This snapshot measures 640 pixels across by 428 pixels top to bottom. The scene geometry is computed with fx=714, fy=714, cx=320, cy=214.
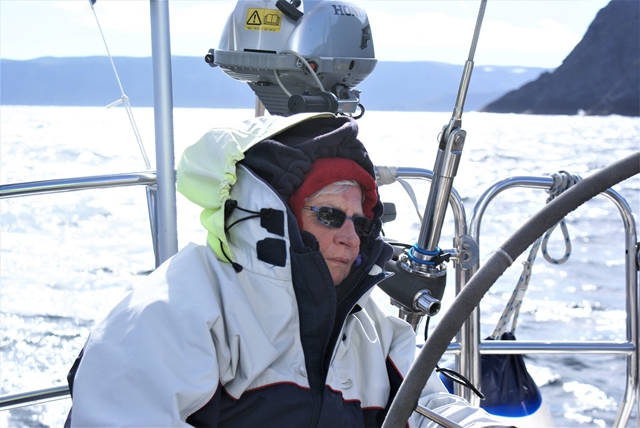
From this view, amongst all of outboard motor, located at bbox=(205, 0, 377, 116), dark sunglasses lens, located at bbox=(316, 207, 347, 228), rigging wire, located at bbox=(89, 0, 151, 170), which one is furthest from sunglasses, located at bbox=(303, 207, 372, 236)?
rigging wire, located at bbox=(89, 0, 151, 170)

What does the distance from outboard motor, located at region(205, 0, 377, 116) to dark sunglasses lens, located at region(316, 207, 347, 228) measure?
1.60 feet

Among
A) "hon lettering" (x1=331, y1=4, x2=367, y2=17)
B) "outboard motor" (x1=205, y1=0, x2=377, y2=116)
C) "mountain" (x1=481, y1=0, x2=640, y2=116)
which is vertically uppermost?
"hon lettering" (x1=331, y1=4, x2=367, y2=17)

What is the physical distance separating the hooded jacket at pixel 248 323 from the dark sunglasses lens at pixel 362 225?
6 centimetres

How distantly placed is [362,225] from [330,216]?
0.31ft

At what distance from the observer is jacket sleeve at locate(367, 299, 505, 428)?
53.9 inches

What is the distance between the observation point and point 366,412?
1.43m

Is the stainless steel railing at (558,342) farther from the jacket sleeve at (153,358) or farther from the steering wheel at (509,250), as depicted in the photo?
the steering wheel at (509,250)

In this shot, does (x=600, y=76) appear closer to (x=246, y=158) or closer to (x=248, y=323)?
(x=246, y=158)

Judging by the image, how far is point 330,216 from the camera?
141 centimetres

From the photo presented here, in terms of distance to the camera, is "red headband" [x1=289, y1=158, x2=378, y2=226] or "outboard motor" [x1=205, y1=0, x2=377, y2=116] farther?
"outboard motor" [x1=205, y1=0, x2=377, y2=116]

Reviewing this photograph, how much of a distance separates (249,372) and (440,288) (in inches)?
26.3

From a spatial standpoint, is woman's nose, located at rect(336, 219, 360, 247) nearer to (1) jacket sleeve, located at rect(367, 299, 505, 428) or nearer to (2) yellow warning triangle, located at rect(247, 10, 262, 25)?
(1) jacket sleeve, located at rect(367, 299, 505, 428)

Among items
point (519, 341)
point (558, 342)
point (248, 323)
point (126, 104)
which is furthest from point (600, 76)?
point (248, 323)

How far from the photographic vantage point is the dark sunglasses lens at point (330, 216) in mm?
1402
